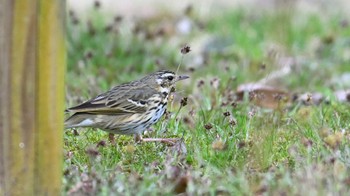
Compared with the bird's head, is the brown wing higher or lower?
lower

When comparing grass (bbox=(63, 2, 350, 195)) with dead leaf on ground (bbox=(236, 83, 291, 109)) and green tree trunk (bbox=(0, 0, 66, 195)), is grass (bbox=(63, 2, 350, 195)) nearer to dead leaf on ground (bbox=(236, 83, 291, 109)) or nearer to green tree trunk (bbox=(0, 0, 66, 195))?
dead leaf on ground (bbox=(236, 83, 291, 109))

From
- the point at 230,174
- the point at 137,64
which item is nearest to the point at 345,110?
the point at 230,174

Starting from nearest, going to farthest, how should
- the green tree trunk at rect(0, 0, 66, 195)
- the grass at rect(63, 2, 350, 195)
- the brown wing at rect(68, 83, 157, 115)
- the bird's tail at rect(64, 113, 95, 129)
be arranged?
the green tree trunk at rect(0, 0, 66, 195) → the grass at rect(63, 2, 350, 195) → the bird's tail at rect(64, 113, 95, 129) → the brown wing at rect(68, 83, 157, 115)

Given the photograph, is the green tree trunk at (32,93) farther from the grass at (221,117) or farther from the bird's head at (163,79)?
the bird's head at (163,79)

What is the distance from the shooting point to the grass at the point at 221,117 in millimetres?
5516

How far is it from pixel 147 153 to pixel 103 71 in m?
3.67

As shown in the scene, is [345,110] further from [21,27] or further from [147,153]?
[21,27]

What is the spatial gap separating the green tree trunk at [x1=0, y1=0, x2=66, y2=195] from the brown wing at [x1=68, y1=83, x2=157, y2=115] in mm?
1999

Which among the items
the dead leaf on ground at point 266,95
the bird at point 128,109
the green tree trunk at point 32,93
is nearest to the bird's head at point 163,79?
the bird at point 128,109

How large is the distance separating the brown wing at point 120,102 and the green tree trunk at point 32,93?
1999 mm

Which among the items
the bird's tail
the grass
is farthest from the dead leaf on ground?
the bird's tail

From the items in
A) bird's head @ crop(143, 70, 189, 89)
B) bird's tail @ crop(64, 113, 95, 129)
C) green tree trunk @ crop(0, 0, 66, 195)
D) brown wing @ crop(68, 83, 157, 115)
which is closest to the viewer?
green tree trunk @ crop(0, 0, 66, 195)

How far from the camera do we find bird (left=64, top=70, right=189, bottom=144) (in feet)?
23.0

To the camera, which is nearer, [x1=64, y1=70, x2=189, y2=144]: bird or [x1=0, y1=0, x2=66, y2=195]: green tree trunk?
[x1=0, y1=0, x2=66, y2=195]: green tree trunk
